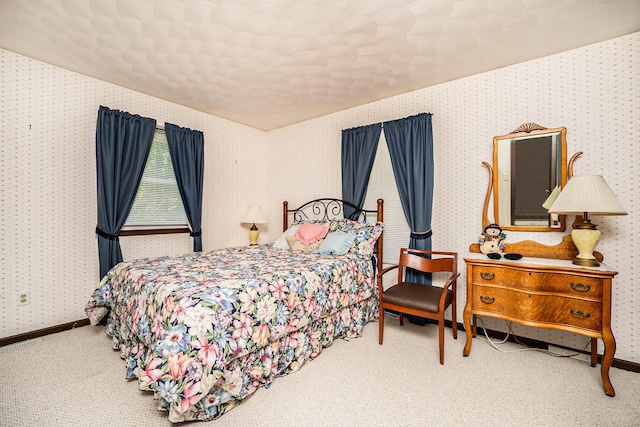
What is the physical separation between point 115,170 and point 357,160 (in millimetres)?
2680

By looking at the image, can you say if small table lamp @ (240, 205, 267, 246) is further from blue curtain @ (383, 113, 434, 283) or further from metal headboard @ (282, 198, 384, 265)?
blue curtain @ (383, 113, 434, 283)

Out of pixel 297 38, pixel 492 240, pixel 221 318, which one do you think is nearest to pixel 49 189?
pixel 221 318

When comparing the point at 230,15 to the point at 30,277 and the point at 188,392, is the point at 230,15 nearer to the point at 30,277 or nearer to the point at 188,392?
the point at 188,392

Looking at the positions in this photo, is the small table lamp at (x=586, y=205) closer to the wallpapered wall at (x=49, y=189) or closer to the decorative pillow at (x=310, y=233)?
the decorative pillow at (x=310, y=233)

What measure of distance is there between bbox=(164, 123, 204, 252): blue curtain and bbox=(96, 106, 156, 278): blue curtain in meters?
0.36

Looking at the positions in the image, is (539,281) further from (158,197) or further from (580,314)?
(158,197)

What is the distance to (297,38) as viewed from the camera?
7.45ft

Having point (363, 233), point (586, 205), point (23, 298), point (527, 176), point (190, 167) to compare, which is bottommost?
point (23, 298)

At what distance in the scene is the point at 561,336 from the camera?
8.06ft

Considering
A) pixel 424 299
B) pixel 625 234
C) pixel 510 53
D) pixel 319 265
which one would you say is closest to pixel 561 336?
pixel 625 234

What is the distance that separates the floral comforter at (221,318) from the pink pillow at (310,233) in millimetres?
373

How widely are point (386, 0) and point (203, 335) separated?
7.64 ft

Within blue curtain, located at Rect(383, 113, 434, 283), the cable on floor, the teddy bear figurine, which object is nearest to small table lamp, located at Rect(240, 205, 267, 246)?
A: blue curtain, located at Rect(383, 113, 434, 283)

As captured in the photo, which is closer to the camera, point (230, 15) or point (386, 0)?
point (386, 0)
